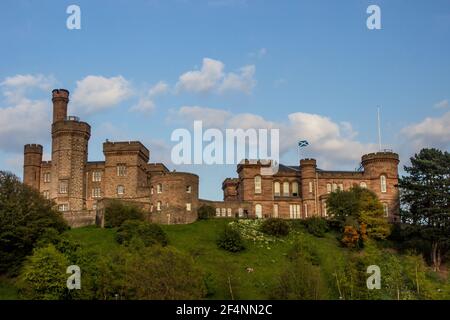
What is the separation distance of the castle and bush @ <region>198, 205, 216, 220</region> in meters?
1.22

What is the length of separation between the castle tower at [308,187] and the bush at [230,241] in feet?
59.6

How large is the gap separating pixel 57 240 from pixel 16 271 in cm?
526

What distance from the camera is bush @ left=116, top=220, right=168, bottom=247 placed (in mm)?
66750

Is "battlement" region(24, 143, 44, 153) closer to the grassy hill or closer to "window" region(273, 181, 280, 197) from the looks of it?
the grassy hill

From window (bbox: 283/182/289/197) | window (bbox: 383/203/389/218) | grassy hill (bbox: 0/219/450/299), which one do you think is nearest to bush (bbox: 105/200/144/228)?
grassy hill (bbox: 0/219/450/299)

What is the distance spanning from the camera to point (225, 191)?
95500 mm

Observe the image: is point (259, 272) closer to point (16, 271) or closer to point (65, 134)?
point (16, 271)

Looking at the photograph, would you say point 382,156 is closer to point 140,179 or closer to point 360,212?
point 360,212

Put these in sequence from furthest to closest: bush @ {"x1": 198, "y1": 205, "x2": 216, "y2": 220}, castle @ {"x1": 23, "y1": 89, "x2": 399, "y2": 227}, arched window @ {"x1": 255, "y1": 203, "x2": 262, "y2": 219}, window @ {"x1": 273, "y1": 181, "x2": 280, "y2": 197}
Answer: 1. window @ {"x1": 273, "y1": 181, "x2": 280, "y2": 197}
2. arched window @ {"x1": 255, "y1": 203, "x2": 262, "y2": 219}
3. castle @ {"x1": 23, "y1": 89, "x2": 399, "y2": 227}
4. bush @ {"x1": 198, "y1": 205, "x2": 216, "y2": 220}

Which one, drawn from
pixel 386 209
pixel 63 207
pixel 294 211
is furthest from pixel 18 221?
pixel 386 209

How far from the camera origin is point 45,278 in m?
50.2

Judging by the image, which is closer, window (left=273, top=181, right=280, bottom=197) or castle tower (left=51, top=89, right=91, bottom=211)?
castle tower (left=51, top=89, right=91, bottom=211)

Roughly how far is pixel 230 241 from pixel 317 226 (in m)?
12.6
